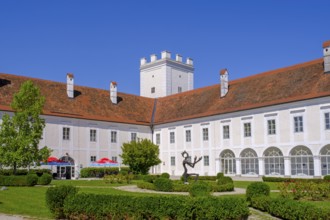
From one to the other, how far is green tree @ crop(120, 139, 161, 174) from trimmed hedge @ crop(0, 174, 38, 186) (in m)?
10.9

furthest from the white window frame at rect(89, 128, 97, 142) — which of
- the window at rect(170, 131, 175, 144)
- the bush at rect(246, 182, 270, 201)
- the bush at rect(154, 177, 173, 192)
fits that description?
the bush at rect(246, 182, 270, 201)

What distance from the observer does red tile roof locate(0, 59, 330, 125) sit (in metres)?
33.8

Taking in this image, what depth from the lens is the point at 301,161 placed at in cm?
3231

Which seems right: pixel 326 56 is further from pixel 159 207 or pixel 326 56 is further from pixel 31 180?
pixel 159 207

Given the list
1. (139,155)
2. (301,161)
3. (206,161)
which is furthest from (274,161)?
(139,155)

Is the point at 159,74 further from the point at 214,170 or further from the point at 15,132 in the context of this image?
the point at 15,132

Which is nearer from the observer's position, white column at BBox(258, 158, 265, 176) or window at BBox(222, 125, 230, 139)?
white column at BBox(258, 158, 265, 176)

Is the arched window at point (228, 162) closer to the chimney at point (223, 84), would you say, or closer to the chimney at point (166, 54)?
the chimney at point (223, 84)

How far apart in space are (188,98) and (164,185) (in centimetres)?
2419

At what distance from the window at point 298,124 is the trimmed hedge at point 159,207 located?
2235 cm

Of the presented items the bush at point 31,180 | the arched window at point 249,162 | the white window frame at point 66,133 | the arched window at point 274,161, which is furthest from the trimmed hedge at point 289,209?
the white window frame at point 66,133

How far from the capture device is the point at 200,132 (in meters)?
40.8

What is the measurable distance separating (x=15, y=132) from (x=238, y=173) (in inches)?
780

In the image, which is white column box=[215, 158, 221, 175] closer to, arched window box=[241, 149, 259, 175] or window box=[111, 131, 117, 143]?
A: arched window box=[241, 149, 259, 175]
